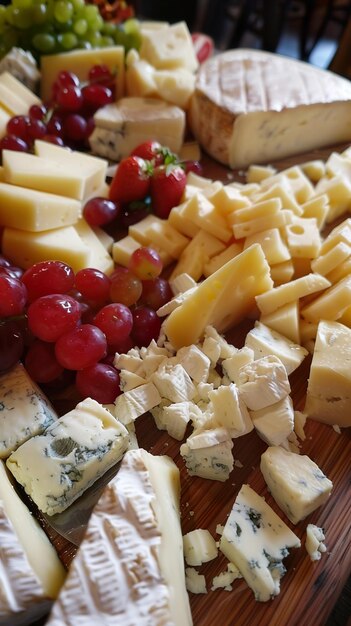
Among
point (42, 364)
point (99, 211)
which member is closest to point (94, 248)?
point (99, 211)

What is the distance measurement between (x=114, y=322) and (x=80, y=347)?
0.38 feet

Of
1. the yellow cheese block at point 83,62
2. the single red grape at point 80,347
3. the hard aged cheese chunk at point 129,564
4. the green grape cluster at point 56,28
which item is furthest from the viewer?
the yellow cheese block at point 83,62

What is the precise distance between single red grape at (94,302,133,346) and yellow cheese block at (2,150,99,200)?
0.50 m

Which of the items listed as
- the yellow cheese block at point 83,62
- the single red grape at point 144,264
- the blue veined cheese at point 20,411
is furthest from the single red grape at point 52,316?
the yellow cheese block at point 83,62

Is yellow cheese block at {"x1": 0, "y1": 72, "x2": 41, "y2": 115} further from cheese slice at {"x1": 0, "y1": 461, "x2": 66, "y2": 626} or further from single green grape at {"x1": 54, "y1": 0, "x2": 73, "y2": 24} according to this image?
cheese slice at {"x1": 0, "y1": 461, "x2": 66, "y2": 626}

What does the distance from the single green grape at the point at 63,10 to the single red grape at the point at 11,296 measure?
1.22 metres

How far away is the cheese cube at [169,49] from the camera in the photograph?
85.4 inches

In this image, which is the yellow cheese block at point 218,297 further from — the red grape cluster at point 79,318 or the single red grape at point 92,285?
the single red grape at point 92,285

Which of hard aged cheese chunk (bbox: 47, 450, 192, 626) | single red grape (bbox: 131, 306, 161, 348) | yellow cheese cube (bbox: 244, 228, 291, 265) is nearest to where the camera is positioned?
hard aged cheese chunk (bbox: 47, 450, 192, 626)

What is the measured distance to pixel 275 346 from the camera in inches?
53.7

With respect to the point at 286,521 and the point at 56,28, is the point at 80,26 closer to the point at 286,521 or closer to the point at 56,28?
the point at 56,28

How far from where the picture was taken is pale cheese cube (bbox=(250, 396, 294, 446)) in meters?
1.19

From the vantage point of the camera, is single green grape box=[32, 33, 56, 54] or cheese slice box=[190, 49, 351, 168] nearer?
cheese slice box=[190, 49, 351, 168]

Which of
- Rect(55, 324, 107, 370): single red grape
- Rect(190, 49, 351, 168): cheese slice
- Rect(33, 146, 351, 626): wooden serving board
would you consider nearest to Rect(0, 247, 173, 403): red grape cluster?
Rect(55, 324, 107, 370): single red grape
